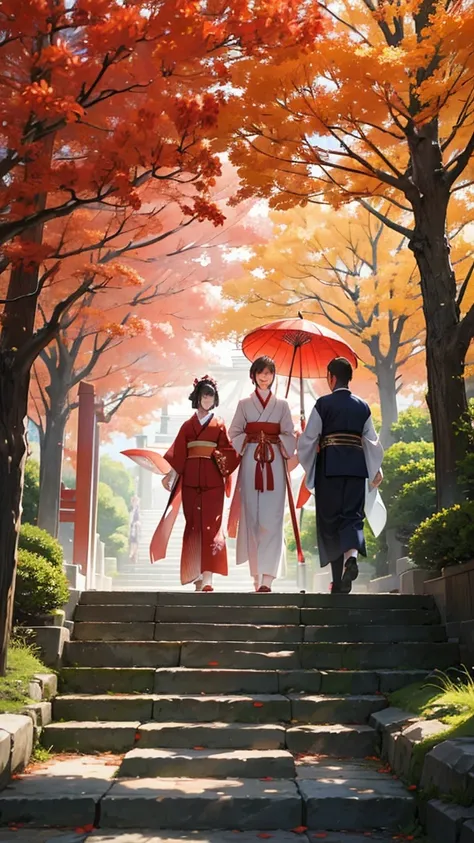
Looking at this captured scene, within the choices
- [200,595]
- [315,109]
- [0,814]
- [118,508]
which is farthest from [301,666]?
[118,508]

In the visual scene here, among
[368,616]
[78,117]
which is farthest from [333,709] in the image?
[78,117]

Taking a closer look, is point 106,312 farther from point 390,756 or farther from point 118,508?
point 118,508

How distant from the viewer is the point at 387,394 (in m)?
16.9

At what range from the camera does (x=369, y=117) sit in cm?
838

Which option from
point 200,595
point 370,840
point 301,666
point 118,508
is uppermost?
point 118,508

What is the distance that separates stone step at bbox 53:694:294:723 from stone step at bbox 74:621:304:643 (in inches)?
37.1

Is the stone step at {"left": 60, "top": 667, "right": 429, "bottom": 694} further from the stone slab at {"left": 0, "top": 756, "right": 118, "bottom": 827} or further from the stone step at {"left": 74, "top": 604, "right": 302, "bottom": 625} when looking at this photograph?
the stone slab at {"left": 0, "top": 756, "right": 118, "bottom": 827}

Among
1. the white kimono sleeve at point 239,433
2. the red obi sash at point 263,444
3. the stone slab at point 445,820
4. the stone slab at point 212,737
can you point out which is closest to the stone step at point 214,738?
the stone slab at point 212,737

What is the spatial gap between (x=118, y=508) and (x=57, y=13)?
24.1m

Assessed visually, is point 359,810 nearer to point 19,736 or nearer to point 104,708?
point 19,736

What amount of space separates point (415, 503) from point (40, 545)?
7.32m

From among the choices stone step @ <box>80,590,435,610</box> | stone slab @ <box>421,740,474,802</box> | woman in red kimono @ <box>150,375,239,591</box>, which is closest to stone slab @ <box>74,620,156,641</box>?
stone step @ <box>80,590,435,610</box>

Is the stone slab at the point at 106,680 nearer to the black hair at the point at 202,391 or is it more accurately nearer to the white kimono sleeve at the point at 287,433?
the white kimono sleeve at the point at 287,433

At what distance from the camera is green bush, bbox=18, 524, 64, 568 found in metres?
7.82
